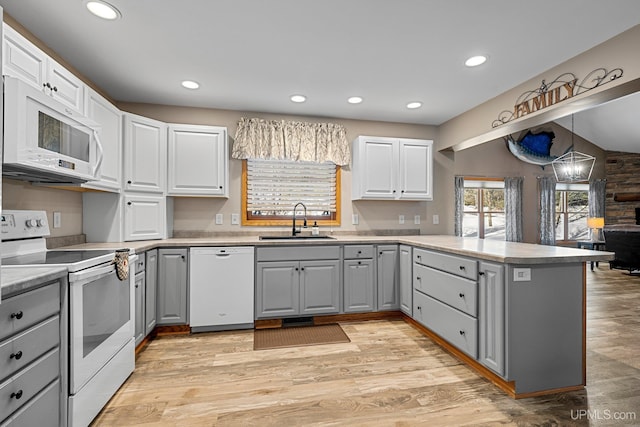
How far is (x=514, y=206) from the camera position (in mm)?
6691

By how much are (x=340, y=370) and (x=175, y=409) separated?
111cm

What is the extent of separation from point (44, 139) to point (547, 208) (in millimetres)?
8208

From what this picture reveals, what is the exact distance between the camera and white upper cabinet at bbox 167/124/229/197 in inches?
131

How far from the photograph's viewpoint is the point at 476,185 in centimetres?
664

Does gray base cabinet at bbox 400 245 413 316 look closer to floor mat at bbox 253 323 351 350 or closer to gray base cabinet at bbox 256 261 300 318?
floor mat at bbox 253 323 351 350

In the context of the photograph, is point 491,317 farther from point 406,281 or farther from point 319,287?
point 319,287

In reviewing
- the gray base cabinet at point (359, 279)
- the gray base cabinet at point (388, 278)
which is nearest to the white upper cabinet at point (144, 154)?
the gray base cabinet at point (359, 279)

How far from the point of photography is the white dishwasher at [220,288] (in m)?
3.07

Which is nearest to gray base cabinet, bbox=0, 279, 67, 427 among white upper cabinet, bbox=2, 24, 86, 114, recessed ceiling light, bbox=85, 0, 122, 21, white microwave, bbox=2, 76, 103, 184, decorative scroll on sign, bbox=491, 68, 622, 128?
white microwave, bbox=2, 76, 103, 184

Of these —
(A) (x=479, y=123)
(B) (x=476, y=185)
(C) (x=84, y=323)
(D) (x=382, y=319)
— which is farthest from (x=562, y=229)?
(C) (x=84, y=323)

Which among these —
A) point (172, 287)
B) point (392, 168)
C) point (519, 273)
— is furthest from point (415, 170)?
point (172, 287)

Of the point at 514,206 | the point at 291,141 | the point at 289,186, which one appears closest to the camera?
the point at 291,141

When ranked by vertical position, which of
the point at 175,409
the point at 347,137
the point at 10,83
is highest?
the point at 347,137

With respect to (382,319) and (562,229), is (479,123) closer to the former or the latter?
(382,319)
